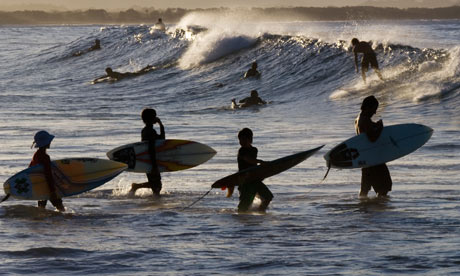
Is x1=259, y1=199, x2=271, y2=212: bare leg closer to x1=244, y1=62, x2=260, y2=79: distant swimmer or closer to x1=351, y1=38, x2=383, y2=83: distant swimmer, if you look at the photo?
x1=351, y1=38, x2=383, y2=83: distant swimmer

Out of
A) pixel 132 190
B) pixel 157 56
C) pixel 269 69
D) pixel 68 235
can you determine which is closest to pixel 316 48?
pixel 269 69

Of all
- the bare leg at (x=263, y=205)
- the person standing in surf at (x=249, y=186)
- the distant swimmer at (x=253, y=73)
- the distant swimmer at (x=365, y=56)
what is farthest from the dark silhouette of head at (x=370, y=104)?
the distant swimmer at (x=253, y=73)

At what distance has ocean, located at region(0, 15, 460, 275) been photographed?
684 centimetres

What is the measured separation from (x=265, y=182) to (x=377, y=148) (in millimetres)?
2036

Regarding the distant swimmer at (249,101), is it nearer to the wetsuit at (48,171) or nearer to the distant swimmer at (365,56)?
the distant swimmer at (365,56)

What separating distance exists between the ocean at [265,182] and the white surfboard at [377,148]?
1.33ft

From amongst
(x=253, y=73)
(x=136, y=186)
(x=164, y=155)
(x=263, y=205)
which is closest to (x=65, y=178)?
(x=136, y=186)

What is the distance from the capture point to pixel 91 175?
983 cm

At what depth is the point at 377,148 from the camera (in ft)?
31.2

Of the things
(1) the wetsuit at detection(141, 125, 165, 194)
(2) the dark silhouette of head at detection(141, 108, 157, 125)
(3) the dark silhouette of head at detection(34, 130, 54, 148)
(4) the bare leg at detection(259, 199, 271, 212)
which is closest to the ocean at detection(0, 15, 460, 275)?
(4) the bare leg at detection(259, 199, 271, 212)

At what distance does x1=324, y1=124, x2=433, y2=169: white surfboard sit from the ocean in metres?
0.41

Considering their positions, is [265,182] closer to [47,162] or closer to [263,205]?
[263,205]

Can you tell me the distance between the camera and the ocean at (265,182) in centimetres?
684

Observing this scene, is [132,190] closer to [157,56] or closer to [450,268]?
[450,268]
